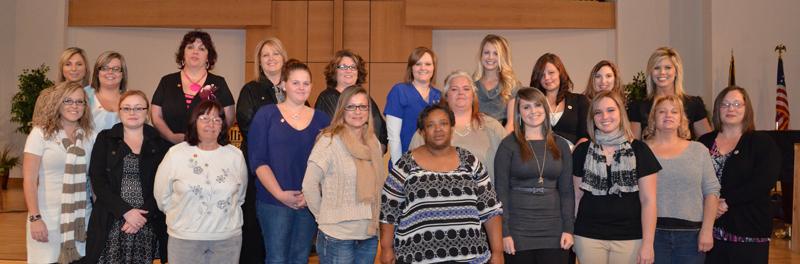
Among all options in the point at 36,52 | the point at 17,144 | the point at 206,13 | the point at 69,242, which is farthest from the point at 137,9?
the point at 69,242

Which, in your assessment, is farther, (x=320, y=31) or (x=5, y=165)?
(x=320, y=31)

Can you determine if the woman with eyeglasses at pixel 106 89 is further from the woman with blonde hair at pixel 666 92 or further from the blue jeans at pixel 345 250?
the woman with blonde hair at pixel 666 92

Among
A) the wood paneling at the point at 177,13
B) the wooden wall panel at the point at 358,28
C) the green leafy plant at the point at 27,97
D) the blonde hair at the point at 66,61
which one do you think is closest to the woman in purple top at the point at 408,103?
the blonde hair at the point at 66,61

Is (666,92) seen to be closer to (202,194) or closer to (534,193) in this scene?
(534,193)

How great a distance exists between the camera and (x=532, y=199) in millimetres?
3721

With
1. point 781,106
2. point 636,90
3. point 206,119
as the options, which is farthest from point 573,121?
point 781,106

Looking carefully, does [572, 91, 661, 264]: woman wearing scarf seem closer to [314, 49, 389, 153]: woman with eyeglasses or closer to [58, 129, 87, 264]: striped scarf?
[314, 49, 389, 153]: woman with eyeglasses

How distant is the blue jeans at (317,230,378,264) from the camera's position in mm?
3807

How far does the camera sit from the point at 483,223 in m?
3.69

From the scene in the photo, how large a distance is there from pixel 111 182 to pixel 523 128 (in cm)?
209

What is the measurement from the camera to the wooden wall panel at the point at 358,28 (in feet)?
36.0

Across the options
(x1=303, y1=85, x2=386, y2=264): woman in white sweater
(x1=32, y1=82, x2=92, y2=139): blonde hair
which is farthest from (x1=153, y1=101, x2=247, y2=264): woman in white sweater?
(x1=32, y1=82, x2=92, y2=139): blonde hair

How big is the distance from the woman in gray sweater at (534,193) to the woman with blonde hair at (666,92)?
3.19 ft

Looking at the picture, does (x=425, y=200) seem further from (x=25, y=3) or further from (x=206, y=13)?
(x=25, y=3)
